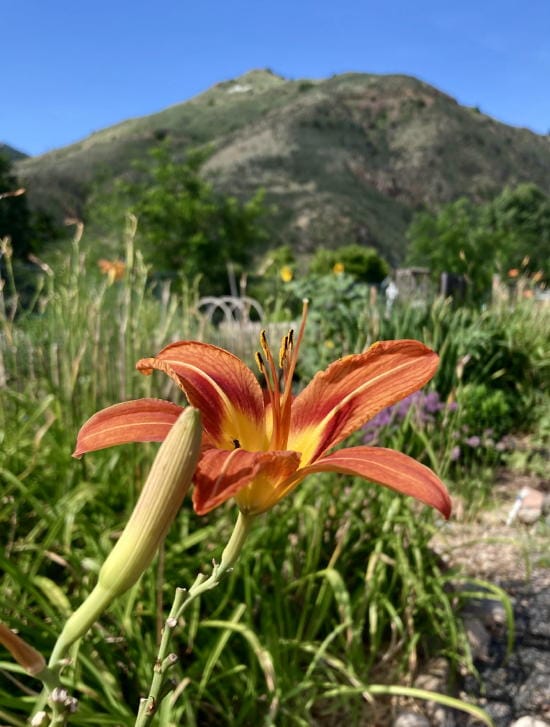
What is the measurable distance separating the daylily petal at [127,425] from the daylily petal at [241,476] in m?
0.07

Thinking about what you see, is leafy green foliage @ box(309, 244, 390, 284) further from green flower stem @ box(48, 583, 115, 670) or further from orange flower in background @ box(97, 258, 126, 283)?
green flower stem @ box(48, 583, 115, 670)

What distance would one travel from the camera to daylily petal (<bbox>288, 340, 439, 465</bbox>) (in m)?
0.68

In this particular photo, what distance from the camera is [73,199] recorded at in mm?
41156

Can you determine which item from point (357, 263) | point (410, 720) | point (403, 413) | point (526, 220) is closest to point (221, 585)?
point (410, 720)

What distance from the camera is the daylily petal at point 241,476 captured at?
46 centimetres

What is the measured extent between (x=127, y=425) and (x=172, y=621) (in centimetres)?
18

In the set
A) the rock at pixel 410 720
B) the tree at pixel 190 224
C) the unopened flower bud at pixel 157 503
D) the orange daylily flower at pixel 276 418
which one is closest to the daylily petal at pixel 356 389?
the orange daylily flower at pixel 276 418

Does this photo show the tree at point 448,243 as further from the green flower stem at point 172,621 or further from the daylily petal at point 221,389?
the green flower stem at point 172,621

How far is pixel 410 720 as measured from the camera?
6.06 ft

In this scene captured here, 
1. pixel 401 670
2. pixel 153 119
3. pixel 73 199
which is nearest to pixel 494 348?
pixel 401 670

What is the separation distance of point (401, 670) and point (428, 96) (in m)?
74.2

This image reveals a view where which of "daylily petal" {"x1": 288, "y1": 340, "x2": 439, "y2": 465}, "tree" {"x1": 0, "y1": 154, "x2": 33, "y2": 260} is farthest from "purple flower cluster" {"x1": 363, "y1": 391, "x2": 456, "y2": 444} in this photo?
"tree" {"x1": 0, "y1": 154, "x2": 33, "y2": 260}

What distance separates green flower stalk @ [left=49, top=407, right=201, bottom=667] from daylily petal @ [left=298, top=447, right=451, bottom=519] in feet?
0.56

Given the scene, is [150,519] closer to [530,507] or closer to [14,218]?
[530,507]
